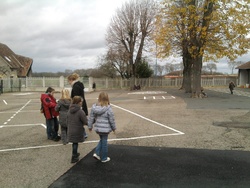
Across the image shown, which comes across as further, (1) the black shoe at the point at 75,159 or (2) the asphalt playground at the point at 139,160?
(1) the black shoe at the point at 75,159

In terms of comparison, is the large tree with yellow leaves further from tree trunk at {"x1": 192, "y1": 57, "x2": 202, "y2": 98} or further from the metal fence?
the metal fence

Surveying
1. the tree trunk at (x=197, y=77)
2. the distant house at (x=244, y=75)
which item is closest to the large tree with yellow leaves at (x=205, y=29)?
the tree trunk at (x=197, y=77)

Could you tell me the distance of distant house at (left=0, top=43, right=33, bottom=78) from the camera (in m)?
44.9

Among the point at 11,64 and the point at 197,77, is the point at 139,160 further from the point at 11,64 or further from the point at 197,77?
the point at 11,64

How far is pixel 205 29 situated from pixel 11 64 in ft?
124

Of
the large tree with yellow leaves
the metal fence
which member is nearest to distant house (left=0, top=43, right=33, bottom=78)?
the metal fence

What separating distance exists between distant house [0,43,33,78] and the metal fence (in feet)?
19.1

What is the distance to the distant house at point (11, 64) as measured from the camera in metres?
44.9

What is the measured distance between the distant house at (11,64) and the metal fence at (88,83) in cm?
582

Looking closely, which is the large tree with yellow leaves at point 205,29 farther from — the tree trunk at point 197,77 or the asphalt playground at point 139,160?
the asphalt playground at point 139,160

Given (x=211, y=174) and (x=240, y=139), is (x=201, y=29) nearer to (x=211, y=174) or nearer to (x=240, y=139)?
(x=240, y=139)

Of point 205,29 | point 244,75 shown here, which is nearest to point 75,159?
point 205,29

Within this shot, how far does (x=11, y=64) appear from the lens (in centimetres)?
4750

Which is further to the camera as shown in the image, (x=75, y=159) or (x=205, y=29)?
(x=205, y=29)
